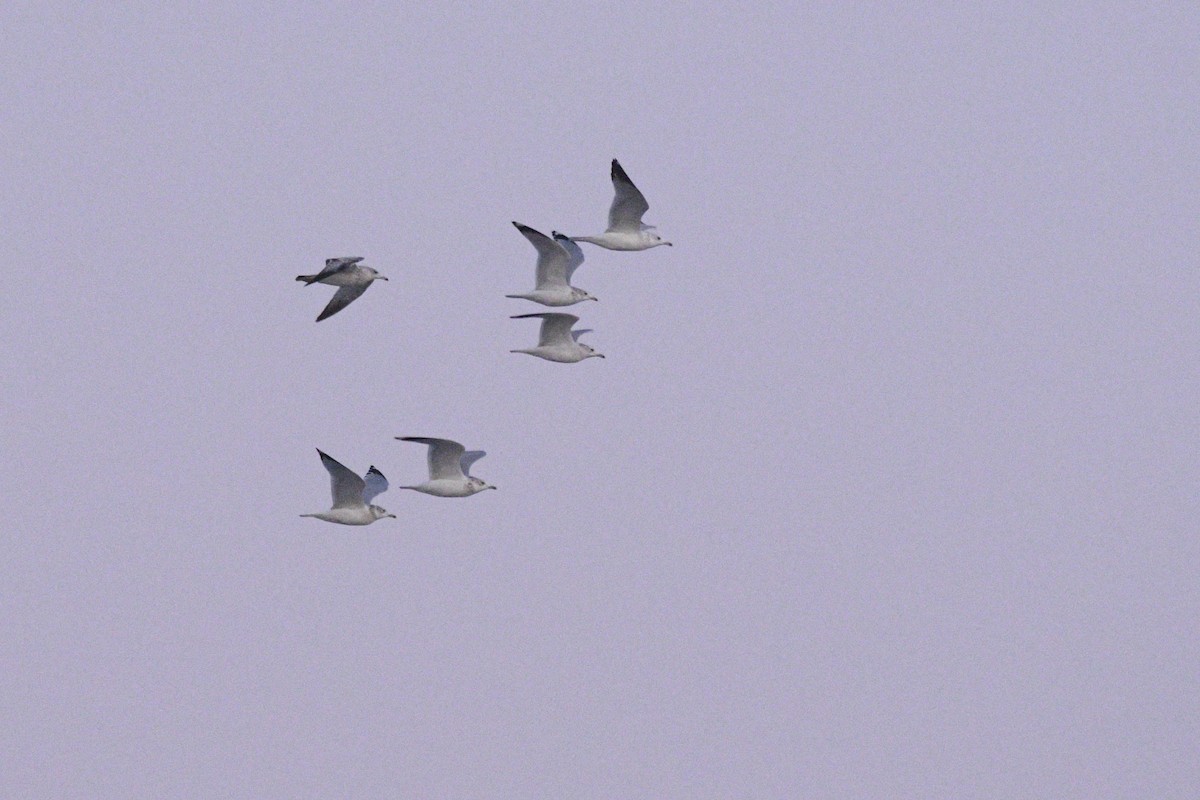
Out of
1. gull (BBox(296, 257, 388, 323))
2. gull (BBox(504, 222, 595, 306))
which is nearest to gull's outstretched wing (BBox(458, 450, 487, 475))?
gull (BBox(504, 222, 595, 306))

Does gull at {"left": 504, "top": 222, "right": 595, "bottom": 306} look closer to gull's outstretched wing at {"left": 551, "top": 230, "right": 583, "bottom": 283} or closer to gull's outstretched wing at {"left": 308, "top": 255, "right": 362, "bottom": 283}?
gull's outstretched wing at {"left": 551, "top": 230, "right": 583, "bottom": 283}

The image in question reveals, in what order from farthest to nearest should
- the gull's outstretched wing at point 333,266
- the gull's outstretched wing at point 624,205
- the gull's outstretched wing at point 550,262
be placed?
the gull's outstretched wing at point 550,262
the gull's outstretched wing at point 624,205
the gull's outstretched wing at point 333,266

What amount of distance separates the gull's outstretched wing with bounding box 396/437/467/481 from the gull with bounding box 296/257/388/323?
9.30 feet

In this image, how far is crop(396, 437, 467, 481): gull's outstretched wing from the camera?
43.9 metres

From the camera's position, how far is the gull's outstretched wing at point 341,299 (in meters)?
43.7

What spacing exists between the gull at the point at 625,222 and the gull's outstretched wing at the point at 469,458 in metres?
4.90

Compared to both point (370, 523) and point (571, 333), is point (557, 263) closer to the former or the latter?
point (571, 333)

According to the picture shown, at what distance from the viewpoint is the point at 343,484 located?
4303cm

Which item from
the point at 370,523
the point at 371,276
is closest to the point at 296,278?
the point at 371,276

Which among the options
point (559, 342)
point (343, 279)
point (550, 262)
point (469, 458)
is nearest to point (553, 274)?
point (550, 262)

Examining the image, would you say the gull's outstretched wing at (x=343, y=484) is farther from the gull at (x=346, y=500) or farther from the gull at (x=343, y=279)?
the gull at (x=343, y=279)

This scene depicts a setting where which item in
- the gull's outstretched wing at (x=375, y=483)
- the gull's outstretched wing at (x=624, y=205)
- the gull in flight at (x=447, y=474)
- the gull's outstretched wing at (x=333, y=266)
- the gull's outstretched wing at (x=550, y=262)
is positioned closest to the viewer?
the gull's outstretched wing at (x=333, y=266)

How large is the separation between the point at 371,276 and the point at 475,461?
4.47 metres

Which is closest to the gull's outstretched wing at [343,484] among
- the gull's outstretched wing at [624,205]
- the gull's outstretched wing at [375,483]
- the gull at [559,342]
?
the gull's outstretched wing at [375,483]
